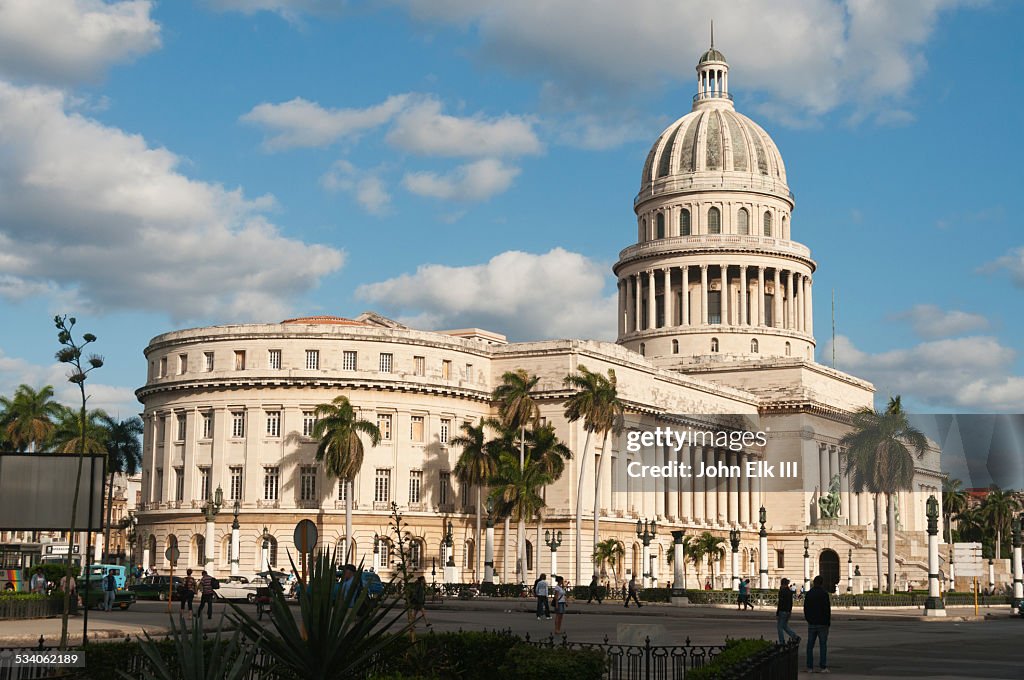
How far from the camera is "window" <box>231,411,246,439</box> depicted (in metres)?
90.5

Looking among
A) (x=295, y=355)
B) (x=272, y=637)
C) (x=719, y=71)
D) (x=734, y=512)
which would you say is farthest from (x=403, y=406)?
(x=272, y=637)

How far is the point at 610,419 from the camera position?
85188 millimetres

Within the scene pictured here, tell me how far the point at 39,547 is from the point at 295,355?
19.7 meters

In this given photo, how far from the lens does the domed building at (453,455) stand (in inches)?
3497

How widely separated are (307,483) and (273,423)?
465cm

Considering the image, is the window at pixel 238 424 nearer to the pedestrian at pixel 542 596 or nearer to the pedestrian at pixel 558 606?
the pedestrian at pixel 542 596

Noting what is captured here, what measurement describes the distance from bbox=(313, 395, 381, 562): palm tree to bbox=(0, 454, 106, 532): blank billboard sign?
54.6 m

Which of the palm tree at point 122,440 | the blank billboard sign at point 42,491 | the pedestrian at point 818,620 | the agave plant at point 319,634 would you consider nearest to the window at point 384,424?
the palm tree at point 122,440

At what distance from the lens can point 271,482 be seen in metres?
89.5

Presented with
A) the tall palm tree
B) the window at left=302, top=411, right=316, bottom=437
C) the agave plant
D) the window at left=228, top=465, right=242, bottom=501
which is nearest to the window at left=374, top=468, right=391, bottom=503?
the window at left=302, top=411, right=316, bottom=437

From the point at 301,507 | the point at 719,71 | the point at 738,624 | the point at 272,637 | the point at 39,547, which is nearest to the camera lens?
the point at 272,637

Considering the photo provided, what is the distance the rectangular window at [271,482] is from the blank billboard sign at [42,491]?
62.0m

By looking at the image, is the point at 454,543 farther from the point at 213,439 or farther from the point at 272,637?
the point at 272,637

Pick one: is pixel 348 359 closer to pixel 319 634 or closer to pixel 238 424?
pixel 238 424
